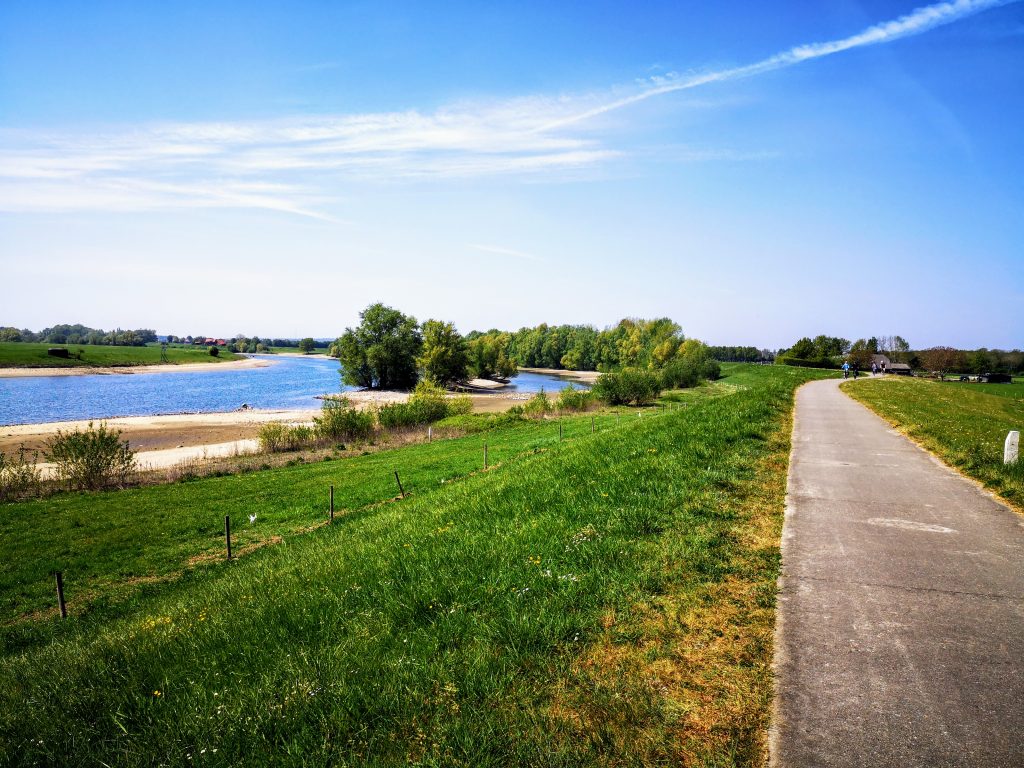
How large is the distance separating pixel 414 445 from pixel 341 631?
110ft

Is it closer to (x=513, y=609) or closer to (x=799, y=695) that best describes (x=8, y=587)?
(x=513, y=609)

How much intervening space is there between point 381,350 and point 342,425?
188 ft

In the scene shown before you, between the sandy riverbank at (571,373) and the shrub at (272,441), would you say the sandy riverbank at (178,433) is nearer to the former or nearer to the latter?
the shrub at (272,441)

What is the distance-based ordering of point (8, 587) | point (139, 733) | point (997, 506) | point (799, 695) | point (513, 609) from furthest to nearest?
point (8, 587) → point (997, 506) → point (513, 609) → point (139, 733) → point (799, 695)

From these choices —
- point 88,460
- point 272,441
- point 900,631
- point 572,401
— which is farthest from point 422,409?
point 900,631

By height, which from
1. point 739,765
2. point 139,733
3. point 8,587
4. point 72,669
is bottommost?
point 8,587

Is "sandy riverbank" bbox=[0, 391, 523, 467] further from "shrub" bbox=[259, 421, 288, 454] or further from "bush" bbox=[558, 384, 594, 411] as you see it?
"bush" bbox=[558, 384, 594, 411]

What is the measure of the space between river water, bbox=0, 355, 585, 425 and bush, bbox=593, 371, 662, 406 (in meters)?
42.2

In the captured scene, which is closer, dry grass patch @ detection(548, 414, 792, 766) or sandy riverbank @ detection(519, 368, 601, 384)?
dry grass patch @ detection(548, 414, 792, 766)

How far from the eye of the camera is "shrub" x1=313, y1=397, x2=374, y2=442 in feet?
138

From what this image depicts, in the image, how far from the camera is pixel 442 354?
100m

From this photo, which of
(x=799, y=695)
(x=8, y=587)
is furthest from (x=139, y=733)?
(x=8, y=587)

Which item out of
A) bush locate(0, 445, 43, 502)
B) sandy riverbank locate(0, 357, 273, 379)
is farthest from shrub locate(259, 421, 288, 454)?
sandy riverbank locate(0, 357, 273, 379)

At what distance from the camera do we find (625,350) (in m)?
132
